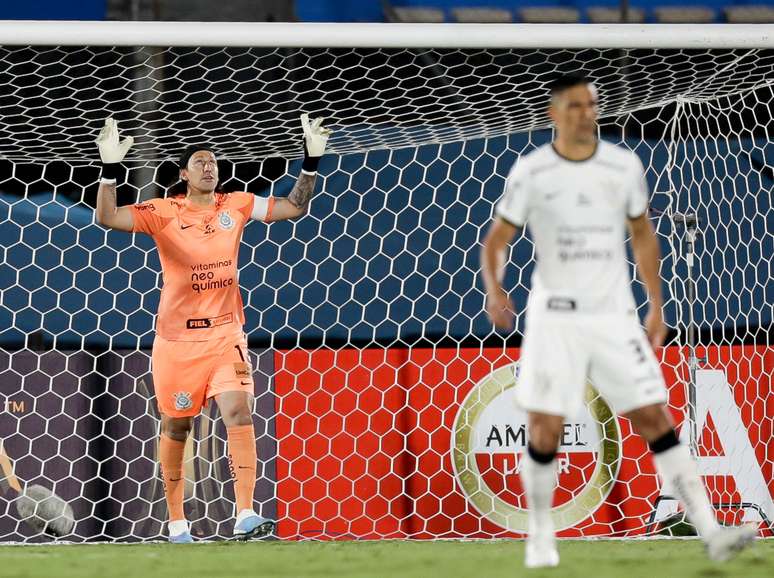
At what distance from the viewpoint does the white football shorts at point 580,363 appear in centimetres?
299

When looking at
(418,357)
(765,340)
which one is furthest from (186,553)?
(765,340)

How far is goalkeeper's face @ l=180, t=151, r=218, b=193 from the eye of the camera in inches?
177

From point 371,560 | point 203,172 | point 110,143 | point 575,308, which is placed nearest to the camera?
point 575,308

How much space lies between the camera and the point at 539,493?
10.0ft

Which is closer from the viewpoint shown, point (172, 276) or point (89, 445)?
point (172, 276)

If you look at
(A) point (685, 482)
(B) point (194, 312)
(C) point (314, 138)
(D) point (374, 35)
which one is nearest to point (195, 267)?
(B) point (194, 312)

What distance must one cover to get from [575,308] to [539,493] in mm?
502

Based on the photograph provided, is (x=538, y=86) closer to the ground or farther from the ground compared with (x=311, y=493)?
farther from the ground

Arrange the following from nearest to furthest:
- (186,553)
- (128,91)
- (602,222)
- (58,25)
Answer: (602,222), (186,553), (58,25), (128,91)

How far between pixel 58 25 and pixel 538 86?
86.4 inches

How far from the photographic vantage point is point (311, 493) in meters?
5.32

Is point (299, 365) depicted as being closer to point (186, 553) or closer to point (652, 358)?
point (186, 553)

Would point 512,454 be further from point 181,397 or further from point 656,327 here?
point 656,327

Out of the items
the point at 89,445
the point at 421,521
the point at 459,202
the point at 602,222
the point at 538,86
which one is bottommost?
the point at 421,521
